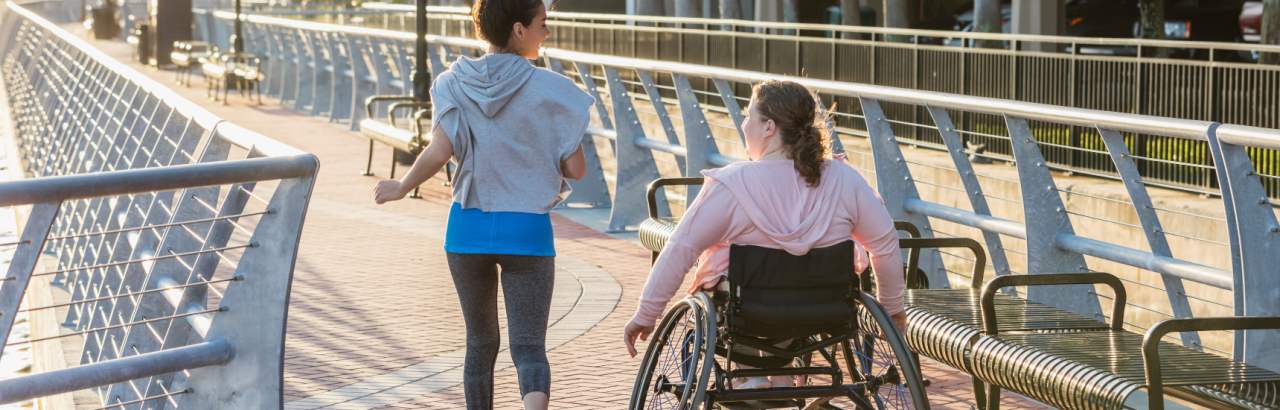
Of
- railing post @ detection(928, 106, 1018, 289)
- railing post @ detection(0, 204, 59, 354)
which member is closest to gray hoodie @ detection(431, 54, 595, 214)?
railing post @ detection(0, 204, 59, 354)

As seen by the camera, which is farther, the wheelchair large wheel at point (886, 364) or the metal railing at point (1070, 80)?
the metal railing at point (1070, 80)

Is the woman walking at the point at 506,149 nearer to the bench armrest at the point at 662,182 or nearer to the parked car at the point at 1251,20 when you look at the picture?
the bench armrest at the point at 662,182

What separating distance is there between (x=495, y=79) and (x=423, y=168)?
33 centimetres

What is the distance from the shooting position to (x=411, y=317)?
23.1 feet

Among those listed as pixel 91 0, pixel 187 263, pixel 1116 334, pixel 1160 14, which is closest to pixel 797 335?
pixel 1116 334

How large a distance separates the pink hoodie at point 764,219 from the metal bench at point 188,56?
2155cm

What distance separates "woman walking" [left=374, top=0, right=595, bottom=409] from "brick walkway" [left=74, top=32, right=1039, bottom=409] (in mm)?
1342

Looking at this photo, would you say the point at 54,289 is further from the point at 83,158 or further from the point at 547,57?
the point at 547,57

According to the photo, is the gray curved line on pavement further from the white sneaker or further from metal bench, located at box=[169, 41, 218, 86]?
metal bench, located at box=[169, 41, 218, 86]

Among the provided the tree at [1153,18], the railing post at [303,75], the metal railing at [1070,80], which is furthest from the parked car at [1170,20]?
the railing post at [303,75]

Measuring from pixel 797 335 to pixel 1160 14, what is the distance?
14707 mm

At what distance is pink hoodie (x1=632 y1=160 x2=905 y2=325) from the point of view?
3721 millimetres

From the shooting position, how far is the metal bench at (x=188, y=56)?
25578 mm

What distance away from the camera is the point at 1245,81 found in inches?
415
